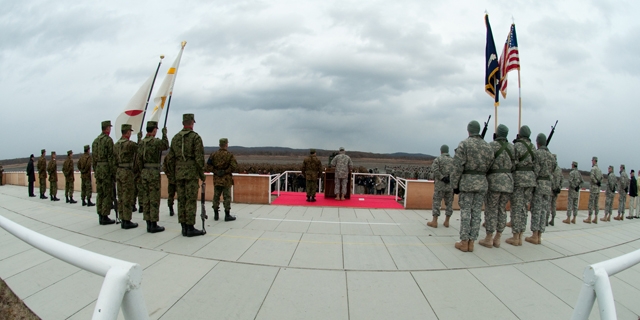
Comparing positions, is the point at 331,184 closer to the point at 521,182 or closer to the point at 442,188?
the point at 442,188

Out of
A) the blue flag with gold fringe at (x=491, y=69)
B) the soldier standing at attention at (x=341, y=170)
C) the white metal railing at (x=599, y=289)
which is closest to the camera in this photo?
the white metal railing at (x=599, y=289)

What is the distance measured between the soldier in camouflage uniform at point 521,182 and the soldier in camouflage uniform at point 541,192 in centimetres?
25

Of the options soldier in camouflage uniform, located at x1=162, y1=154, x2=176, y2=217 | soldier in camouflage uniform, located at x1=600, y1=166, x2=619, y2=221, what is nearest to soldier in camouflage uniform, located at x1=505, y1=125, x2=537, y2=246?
soldier in camouflage uniform, located at x1=162, y1=154, x2=176, y2=217

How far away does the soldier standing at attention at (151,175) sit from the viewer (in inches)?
244

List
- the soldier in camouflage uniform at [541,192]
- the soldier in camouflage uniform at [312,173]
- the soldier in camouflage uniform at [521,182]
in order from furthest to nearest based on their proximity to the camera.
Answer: the soldier in camouflage uniform at [312,173], the soldier in camouflage uniform at [541,192], the soldier in camouflage uniform at [521,182]

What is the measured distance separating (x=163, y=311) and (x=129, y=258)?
196 centimetres

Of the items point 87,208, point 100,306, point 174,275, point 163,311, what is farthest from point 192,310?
point 87,208

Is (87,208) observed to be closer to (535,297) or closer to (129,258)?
(129,258)

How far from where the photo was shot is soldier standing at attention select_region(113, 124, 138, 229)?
6414 mm

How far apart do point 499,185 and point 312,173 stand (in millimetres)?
6282

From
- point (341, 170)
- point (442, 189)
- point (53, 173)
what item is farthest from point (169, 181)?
point (53, 173)

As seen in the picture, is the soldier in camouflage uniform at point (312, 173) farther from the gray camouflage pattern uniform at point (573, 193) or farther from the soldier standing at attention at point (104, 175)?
the gray camouflage pattern uniform at point (573, 193)

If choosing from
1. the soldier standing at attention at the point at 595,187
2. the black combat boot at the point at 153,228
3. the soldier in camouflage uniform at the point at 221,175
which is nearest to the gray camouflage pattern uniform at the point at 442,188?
the soldier in camouflage uniform at the point at 221,175

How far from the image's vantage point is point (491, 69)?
7906 mm
